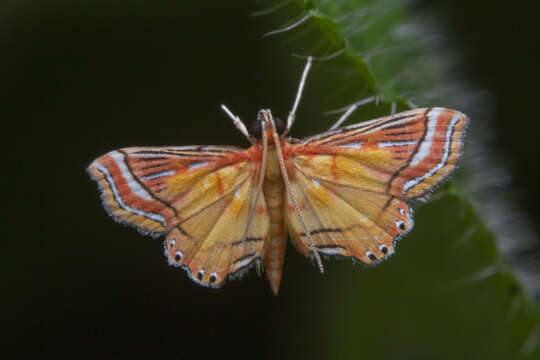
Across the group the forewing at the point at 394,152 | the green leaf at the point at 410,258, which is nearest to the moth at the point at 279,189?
the forewing at the point at 394,152

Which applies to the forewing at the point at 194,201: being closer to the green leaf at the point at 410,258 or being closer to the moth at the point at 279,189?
the moth at the point at 279,189

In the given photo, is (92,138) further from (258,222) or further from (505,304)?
(505,304)

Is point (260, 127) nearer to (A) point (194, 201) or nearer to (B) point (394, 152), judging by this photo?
(A) point (194, 201)

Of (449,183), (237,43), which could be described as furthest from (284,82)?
(449,183)

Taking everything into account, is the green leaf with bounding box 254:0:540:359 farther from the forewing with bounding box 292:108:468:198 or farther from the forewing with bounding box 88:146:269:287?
the forewing with bounding box 88:146:269:287

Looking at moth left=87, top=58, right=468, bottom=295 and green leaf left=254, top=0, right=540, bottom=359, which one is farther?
green leaf left=254, top=0, right=540, bottom=359

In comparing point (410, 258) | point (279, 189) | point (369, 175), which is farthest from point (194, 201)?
point (410, 258)

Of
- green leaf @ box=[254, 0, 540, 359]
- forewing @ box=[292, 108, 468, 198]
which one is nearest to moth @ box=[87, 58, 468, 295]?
forewing @ box=[292, 108, 468, 198]
